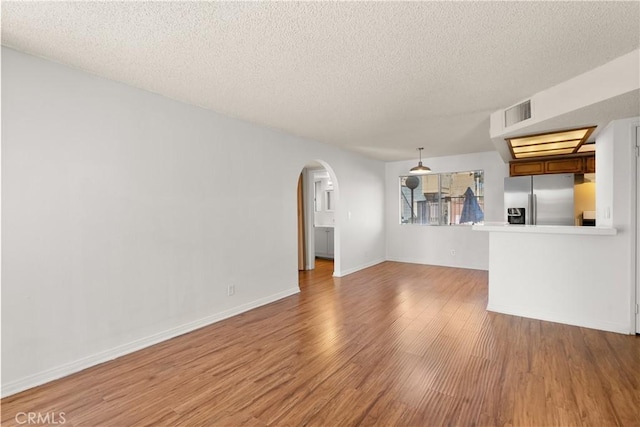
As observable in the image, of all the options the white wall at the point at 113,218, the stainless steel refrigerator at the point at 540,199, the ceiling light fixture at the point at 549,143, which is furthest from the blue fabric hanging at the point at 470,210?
the white wall at the point at 113,218

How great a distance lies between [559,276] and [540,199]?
2.63 metres

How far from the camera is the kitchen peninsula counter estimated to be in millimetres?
3268

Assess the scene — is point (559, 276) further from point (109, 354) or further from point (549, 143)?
Result: point (109, 354)

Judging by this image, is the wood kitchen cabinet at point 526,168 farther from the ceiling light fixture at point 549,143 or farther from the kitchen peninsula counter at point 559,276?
the kitchen peninsula counter at point 559,276

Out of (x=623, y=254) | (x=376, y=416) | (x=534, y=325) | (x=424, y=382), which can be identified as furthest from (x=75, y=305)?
(x=623, y=254)

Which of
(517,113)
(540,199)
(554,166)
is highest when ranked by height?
(517,113)

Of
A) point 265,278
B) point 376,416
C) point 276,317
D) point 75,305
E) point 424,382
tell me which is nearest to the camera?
point 376,416

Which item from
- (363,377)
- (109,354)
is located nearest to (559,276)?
(363,377)

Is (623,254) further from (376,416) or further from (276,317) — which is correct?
(276,317)

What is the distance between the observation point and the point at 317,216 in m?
8.46

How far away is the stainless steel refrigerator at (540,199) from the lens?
5.39m

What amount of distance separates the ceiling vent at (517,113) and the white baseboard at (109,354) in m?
3.99

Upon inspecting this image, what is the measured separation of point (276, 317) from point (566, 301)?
11.2 ft

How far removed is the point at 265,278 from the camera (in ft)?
14.3
